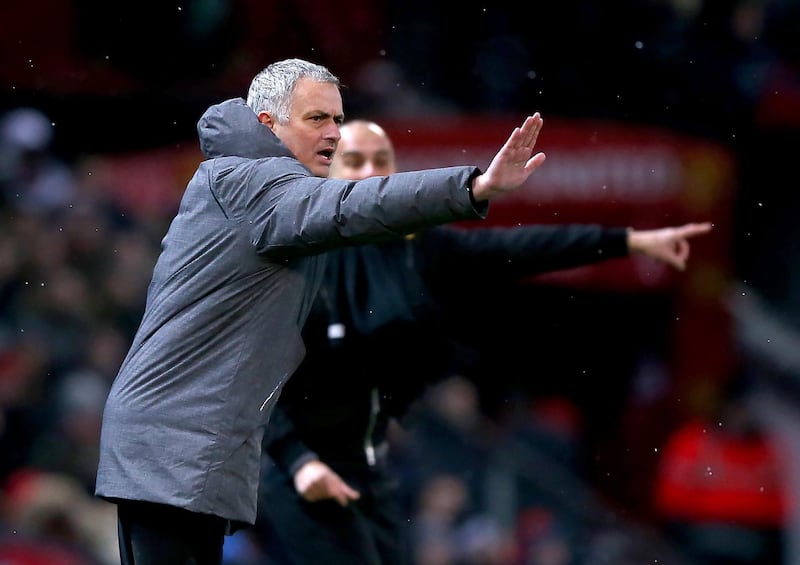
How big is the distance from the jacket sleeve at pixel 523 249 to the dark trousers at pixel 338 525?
2.35 ft

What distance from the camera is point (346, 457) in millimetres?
4133

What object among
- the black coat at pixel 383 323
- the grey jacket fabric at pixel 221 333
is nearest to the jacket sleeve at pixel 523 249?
the black coat at pixel 383 323

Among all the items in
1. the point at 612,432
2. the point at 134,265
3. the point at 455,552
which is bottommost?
A: the point at 612,432

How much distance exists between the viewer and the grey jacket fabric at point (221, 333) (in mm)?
2963

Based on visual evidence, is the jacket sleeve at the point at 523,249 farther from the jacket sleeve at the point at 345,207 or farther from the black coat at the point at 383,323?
the jacket sleeve at the point at 345,207

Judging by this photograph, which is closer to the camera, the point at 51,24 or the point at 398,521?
the point at 398,521

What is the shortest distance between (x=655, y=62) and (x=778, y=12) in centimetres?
87

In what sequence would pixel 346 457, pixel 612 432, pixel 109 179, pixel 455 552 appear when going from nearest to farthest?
pixel 346 457 < pixel 455 552 < pixel 109 179 < pixel 612 432

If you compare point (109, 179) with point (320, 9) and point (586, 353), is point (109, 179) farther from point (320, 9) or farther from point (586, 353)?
point (586, 353)

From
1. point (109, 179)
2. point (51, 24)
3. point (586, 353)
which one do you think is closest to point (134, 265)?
point (109, 179)

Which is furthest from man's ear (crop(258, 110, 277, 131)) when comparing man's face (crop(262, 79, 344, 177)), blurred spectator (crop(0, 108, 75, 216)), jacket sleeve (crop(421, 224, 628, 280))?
blurred spectator (crop(0, 108, 75, 216))

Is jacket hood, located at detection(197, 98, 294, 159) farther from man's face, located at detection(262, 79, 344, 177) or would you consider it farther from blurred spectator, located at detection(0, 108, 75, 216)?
blurred spectator, located at detection(0, 108, 75, 216)

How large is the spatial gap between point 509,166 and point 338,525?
162 centimetres

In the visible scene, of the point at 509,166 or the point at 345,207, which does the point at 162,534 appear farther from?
the point at 509,166
